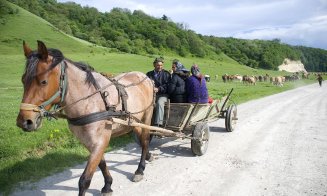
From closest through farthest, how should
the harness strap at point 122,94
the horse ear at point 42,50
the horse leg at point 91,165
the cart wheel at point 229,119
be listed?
the horse ear at point 42,50 < the horse leg at point 91,165 < the harness strap at point 122,94 < the cart wheel at point 229,119

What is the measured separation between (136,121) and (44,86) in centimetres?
264

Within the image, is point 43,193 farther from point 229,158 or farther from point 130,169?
point 229,158

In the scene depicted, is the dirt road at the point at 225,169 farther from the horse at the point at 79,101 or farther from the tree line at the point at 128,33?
the tree line at the point at 128,33

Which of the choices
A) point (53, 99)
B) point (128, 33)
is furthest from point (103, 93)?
point (128, 33)

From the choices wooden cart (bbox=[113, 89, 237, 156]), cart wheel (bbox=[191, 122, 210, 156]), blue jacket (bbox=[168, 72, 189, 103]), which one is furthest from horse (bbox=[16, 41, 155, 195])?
blue jacket (bbox=[168, 72, 189, 103])

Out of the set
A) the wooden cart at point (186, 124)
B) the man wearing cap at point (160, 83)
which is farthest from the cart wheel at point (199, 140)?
the man wearing cap at point (160, 83)

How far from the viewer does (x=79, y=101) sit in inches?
212

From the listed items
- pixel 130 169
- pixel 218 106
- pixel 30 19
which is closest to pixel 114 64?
pixel 30 19

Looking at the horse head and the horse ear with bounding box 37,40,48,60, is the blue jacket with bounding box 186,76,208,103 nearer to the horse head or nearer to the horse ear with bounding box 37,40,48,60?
the horse head

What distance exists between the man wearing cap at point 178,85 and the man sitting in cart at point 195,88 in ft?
0.56

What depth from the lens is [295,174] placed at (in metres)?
7.45

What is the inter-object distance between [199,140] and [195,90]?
62.9 inches

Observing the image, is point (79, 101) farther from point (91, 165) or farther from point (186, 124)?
point (186, 124)

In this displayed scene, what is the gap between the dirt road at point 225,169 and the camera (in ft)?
21.3
